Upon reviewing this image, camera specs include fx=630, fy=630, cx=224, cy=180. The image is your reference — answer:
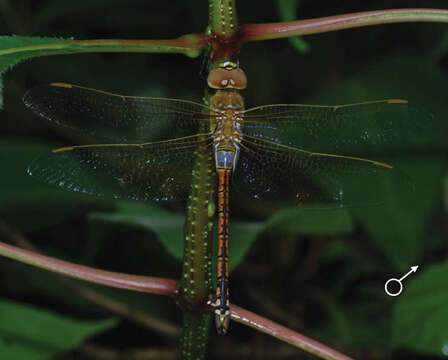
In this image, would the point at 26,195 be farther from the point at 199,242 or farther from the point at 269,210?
the point at 199,242

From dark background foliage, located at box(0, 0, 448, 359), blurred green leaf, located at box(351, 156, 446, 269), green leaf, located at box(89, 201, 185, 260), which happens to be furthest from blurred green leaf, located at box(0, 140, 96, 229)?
blurred green leaf, located at box(351, 156, 446, 269)

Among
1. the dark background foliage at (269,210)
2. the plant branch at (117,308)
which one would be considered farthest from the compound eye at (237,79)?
the plant branch at (117,308)

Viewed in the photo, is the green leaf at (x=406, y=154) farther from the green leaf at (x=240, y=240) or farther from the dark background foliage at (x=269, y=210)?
the green leaf at (x=240, y=240)

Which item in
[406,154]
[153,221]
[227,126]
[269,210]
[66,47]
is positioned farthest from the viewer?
[269,210]

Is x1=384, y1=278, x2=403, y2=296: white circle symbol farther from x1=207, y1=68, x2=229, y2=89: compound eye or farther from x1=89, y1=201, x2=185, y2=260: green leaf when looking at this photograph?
x1=207, y1=68, x2=229, y2=89: compound eye

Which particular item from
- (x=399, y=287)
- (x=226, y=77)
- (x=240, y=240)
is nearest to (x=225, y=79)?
(x=226, y=77)
